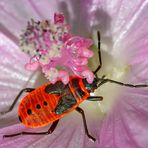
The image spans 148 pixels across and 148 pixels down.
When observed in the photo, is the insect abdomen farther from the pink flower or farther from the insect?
the pink flower

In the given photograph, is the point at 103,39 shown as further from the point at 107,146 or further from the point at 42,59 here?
the point at 107,146

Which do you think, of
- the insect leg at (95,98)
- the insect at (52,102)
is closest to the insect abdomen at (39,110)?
the insect at (52,102)

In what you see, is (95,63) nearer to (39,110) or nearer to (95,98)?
(95,98)

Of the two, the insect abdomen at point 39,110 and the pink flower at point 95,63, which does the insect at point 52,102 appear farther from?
the pink flower at point 95,63

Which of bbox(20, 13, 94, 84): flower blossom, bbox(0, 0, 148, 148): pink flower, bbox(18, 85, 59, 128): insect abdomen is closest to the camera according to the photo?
bbox(18, 85, 59, 128): insect abdomen

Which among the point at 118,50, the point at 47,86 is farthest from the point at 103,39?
the point at 47,86

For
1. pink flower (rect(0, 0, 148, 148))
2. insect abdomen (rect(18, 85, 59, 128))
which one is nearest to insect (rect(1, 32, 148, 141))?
insect abdomen (rect(18, 85, 59, 128))

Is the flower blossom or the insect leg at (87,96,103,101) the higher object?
the flower blossom
